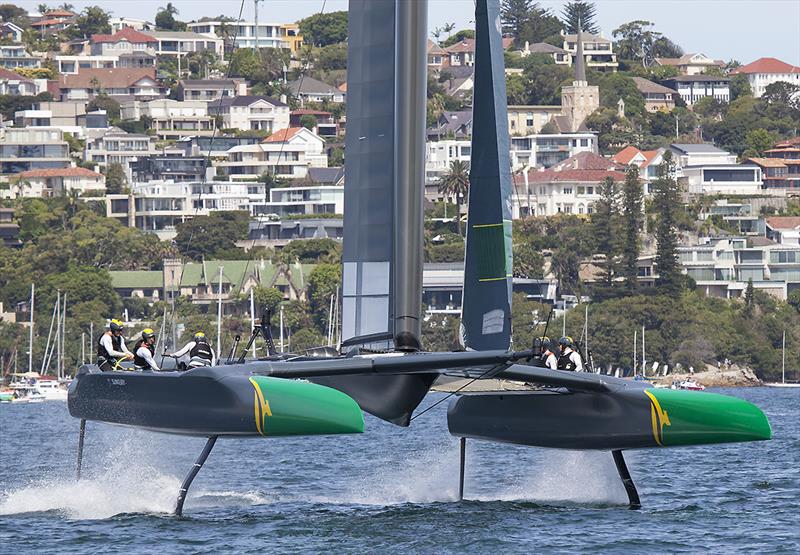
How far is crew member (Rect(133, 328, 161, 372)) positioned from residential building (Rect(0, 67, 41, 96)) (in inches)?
5310

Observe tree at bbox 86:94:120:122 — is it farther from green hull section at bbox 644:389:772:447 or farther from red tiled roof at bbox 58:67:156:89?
green hull section at bbox 644:389:772:447

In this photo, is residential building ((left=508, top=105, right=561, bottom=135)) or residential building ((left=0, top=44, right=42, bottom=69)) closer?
residential building ((left=508, top=105, right=561, bottom=135))

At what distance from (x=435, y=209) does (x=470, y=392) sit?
306 feet

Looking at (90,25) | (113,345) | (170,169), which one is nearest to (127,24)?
(90,25)

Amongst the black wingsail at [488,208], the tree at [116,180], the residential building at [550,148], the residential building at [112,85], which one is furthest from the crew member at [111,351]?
the residential building at [112,85]

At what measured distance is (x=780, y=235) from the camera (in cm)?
10950

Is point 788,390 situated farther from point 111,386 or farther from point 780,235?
point 111,386

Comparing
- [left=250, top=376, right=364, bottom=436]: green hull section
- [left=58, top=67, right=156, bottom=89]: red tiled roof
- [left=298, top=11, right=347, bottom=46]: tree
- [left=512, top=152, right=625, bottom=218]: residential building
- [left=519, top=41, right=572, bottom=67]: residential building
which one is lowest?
[left=512, top=152, right=625, bottom=218]: residential building

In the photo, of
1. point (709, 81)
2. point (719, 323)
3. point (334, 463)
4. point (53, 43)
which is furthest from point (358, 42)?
point (53, 43)

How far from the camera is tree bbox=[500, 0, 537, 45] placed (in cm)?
18450

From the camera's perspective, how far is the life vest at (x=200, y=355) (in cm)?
1761

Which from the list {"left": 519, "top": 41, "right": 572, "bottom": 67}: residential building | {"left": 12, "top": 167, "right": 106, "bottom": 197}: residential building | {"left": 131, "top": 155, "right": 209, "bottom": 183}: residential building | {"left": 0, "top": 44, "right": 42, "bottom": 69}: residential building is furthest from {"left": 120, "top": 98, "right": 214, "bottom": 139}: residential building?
{"left": 519, "top": 41, "right": 572, "bottom": 67}: residential building

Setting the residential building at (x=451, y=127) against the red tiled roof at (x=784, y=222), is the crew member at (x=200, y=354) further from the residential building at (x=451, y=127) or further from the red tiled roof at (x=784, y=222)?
the residential building at (x=451, y=127)

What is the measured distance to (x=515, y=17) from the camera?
610ft
